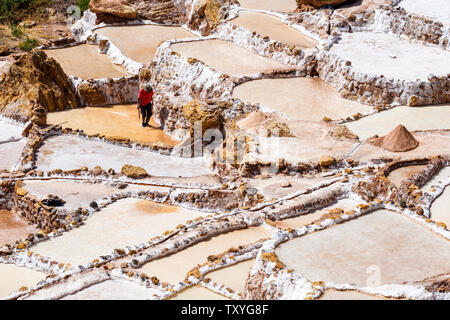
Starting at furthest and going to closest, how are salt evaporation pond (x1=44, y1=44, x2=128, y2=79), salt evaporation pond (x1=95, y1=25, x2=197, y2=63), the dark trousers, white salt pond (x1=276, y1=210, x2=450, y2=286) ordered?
salt evaporation pond (x1=95, y1=25, x2=197, y2=63) → salt evaporation pond (x1=44, y1=44, x2=128, y2=79) → the dark trousers → white salt pond (x1=276, y1=210, x2=450, y2=286)

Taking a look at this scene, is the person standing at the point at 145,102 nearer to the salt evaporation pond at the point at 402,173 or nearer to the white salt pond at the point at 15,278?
the salt evaporation pond at the point at 402,173

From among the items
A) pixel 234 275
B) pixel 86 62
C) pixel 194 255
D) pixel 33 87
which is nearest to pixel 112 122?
pixel 33 87

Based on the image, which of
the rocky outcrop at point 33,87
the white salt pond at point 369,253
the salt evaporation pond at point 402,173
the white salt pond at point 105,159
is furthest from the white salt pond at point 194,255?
the rocky outcrop at point 33,87

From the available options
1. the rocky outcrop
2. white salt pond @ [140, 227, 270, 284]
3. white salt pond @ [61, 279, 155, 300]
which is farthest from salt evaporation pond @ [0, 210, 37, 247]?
the rocky outcrop

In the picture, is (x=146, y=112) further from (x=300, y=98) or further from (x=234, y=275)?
(x=234, y=275)

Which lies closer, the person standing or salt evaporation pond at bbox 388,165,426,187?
salt evaporation pond at bbox 388,165,426,187

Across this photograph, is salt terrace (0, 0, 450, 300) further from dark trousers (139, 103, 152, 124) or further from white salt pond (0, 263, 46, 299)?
dark trousers (139, 103, 152, 124)

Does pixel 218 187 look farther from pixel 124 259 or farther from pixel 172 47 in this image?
pixel 172 47
